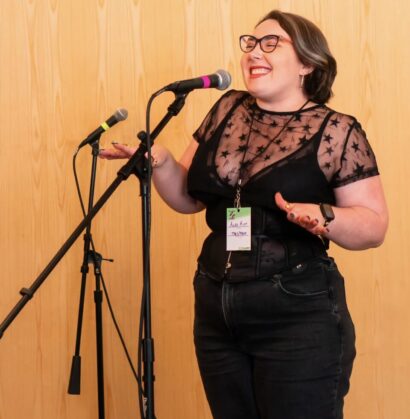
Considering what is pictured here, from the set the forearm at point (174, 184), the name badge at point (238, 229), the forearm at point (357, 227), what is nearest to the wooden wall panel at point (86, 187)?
the forearm at point (174, 184)

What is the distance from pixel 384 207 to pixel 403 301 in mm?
1073

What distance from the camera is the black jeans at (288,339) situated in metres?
1.46

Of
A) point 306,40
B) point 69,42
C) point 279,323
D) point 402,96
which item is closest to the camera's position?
point 279,323

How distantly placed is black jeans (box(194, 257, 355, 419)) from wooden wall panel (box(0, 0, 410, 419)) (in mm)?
1103

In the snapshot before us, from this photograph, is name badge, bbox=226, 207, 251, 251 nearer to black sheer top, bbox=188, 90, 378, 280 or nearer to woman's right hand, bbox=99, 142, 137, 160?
black sheer top, bbox=188, 90, 378, 280

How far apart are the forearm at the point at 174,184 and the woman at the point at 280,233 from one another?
0.07ft

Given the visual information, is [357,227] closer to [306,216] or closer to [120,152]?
[306,216]

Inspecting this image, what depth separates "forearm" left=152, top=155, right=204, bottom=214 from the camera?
1.69m

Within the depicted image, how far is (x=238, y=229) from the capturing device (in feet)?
4.99

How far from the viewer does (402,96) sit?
2.47 meters

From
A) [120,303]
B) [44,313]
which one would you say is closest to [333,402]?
[120,303]

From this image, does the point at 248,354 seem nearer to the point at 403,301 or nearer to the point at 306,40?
the point at 306,40

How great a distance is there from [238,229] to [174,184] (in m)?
0.28

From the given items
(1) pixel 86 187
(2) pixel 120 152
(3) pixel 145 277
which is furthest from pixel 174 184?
(1) pixel 86 187
